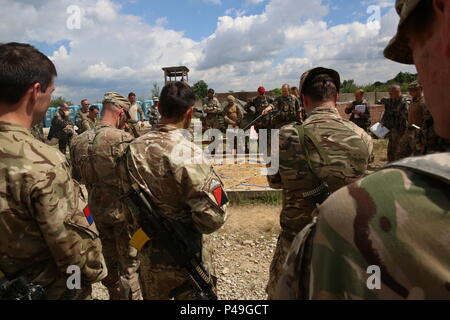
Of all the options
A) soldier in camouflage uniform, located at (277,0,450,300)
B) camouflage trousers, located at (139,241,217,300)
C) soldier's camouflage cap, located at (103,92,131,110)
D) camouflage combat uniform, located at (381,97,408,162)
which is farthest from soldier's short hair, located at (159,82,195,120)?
camouflage combat uniform, located at (381,97,408,162)

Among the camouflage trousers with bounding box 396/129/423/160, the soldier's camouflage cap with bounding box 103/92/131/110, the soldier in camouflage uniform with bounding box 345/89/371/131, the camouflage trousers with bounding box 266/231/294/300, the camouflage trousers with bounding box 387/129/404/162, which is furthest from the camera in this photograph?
the soldier in camouflage uniform with bounding box 345/89/371/131

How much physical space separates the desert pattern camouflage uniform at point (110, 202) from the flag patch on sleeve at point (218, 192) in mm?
1290

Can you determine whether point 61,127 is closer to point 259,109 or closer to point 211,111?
point 211,111

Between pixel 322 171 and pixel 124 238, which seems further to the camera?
pixel 124 238

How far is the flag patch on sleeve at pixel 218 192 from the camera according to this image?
78.9 inches

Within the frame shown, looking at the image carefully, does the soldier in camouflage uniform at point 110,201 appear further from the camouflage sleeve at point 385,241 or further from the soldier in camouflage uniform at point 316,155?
the camouflage sleeve at point 385,241

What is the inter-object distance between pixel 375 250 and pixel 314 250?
0.11 m

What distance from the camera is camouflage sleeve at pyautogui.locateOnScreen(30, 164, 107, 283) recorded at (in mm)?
1378

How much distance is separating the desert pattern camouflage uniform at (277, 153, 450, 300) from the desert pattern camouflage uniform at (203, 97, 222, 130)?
36.8ft

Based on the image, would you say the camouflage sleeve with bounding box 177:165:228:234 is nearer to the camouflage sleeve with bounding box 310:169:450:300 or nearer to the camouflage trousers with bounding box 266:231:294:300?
the camouflage trousers with bounding box 266:231:294:300

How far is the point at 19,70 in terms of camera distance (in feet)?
4.68

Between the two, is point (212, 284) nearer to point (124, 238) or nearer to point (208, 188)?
point (208, 188)
